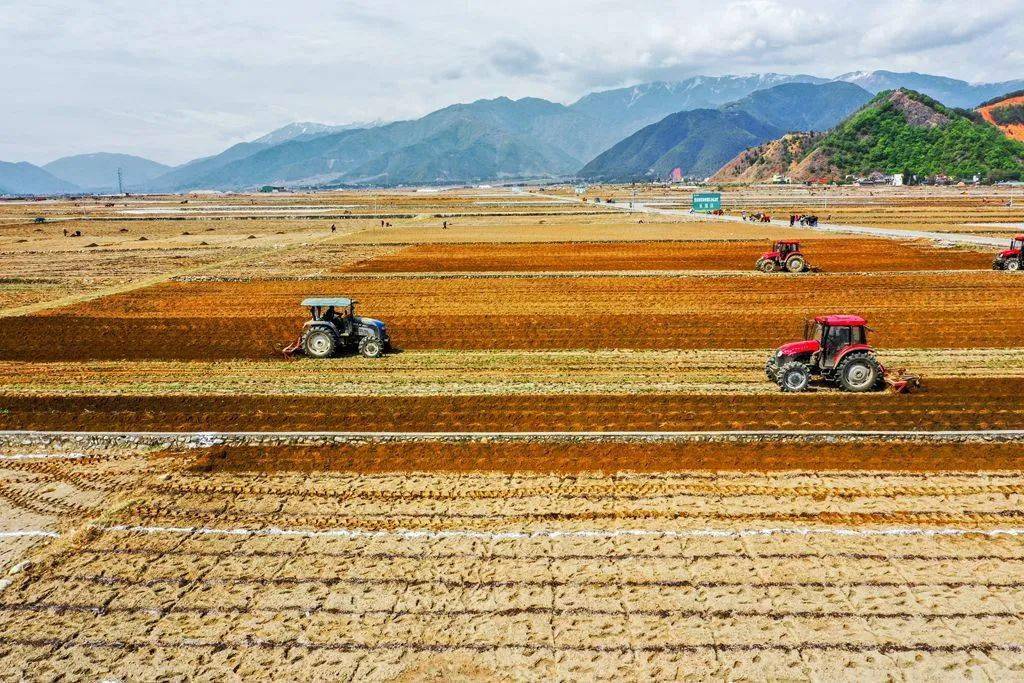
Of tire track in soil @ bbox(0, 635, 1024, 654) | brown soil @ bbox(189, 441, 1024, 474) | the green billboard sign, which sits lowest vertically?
tire track in soil @ bbox(0, 635, 1024, 654)

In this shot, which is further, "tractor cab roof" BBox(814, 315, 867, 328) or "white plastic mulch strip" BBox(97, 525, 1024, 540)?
"tractor cab roof" BBox(814, 315, 867, 328)

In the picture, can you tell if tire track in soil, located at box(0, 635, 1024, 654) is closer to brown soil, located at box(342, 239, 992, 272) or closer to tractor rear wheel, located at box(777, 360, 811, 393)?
tractor rear wheel, located at box(777, 360, 811, 393)

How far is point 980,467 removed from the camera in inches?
449

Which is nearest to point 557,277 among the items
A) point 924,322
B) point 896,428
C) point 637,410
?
point 924,322

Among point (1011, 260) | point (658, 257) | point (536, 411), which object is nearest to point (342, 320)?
point (536, 411)

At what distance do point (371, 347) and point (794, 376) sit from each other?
1121 cm

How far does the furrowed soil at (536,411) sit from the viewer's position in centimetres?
1350

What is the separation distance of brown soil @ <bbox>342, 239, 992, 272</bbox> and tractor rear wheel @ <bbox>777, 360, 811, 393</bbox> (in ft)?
68.1

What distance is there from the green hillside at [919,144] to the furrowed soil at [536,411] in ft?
614

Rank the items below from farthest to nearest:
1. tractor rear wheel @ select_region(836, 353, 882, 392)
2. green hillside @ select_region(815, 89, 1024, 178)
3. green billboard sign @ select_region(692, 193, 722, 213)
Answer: green hillside @ select_region(815, 89, 1024, 178), green billboard sign @ select_region(692, 193, 722, 213), tractor rear wheel @ select_region(836, 353, 882, 392)

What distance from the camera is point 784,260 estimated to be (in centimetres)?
3347

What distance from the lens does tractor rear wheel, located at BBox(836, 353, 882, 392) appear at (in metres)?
14.8

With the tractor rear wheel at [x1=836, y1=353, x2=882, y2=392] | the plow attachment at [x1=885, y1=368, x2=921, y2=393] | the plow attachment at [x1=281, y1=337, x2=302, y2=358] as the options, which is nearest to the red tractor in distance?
the plow attachment at [x1=885, y1=368, x2=921, y2=393]

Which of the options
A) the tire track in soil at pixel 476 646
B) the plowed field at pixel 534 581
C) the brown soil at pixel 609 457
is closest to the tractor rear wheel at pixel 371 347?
the brown soil at pixel 609 457
